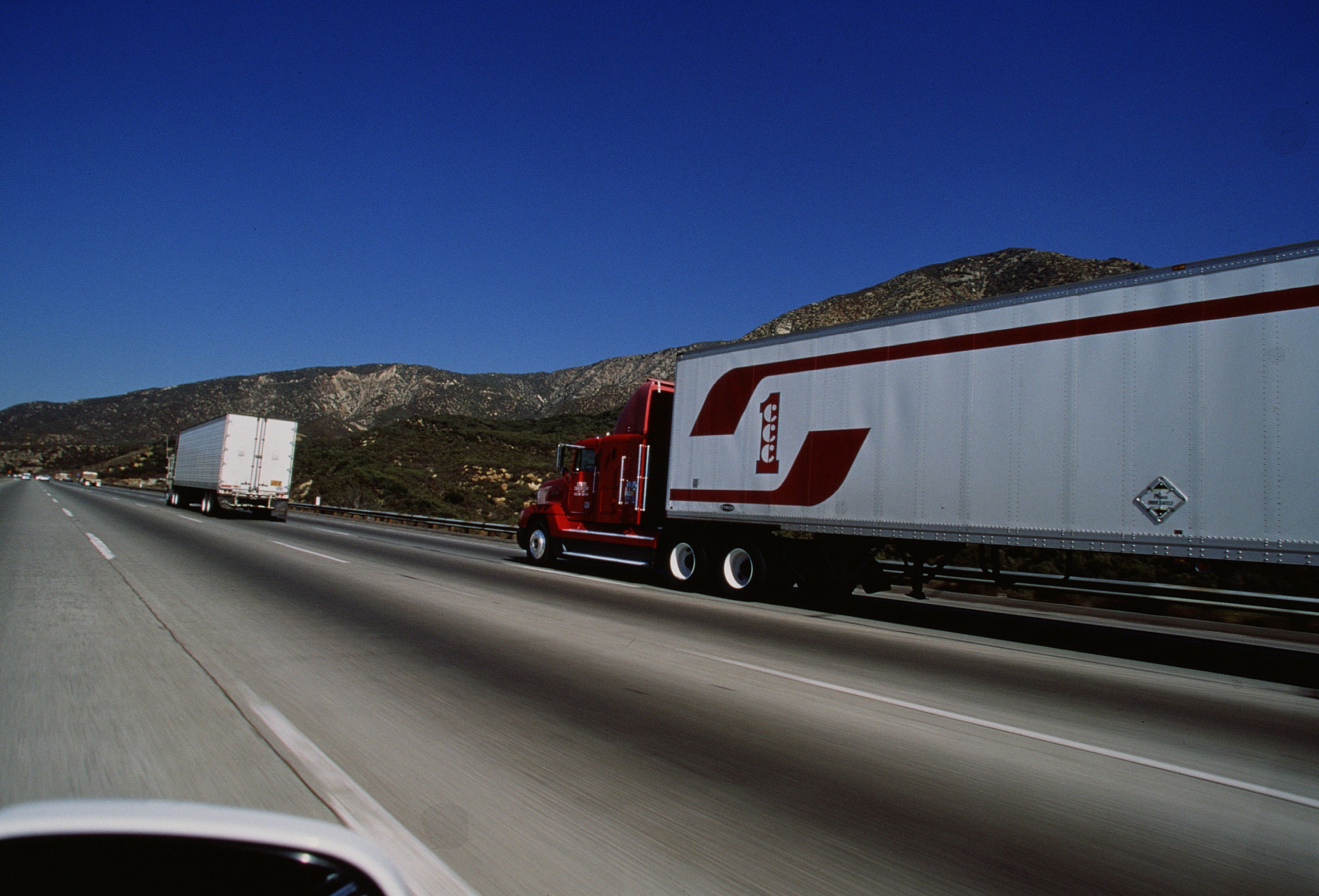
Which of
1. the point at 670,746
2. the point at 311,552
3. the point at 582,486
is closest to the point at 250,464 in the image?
the point at 311,552

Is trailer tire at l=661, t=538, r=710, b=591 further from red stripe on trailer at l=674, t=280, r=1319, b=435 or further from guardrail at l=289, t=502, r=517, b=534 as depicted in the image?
guardrail at l=289, t=502, r=517, b=534

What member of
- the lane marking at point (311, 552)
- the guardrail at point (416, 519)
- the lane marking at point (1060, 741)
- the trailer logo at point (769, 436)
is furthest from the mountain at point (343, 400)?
the lane marking at point (1060, 741)

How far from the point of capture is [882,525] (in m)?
11.2

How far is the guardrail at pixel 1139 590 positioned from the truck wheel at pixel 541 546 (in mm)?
7461

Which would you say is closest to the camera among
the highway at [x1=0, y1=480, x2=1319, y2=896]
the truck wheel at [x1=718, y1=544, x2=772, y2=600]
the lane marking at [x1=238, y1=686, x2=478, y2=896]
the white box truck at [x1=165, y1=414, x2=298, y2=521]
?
the lane marking at [x1=238, y1=686, x2=478, y2=896]

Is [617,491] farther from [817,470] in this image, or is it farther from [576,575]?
[817,470]

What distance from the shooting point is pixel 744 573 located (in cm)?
1353

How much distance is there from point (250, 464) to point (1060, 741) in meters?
30.3

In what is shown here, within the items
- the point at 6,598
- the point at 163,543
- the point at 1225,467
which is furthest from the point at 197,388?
the point at 1225,467

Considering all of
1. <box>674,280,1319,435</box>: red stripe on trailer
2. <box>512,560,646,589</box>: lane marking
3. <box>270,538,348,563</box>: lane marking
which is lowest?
<box>270,538,348,563</box>: lane marking

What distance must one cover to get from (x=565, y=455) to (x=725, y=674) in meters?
10.7

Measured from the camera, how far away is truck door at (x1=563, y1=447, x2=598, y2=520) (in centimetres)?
1628

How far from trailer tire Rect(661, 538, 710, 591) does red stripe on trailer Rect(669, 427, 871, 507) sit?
4.95ft

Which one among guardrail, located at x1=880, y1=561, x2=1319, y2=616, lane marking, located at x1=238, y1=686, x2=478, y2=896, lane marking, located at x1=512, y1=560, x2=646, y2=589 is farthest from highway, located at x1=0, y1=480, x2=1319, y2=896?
lane marking, located at x1=512, y1=560, x2=646, y2=589
